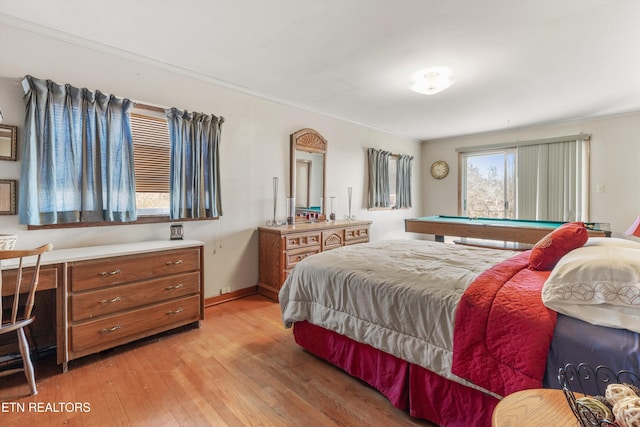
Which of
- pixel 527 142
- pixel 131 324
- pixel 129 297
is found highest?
pixel 527 142

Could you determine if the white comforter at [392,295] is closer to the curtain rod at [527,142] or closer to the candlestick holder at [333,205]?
the candlestick holder at [333,205]

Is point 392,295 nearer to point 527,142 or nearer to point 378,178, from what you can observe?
point 378,178

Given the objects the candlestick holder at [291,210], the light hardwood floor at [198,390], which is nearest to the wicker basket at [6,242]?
the light hardwood floor at [198,390]

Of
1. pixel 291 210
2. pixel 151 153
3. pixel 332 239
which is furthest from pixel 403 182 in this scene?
pixel 151 153

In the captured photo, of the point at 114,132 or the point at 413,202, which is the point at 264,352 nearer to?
the point at 114,132

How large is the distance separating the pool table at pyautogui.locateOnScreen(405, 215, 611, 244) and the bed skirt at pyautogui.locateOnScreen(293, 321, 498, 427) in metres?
3.20

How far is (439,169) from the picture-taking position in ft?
21.1

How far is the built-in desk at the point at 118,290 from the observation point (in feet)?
6.59

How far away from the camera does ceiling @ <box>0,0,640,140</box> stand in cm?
202

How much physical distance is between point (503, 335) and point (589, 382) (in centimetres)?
30

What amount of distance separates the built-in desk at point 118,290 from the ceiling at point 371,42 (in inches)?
67.9

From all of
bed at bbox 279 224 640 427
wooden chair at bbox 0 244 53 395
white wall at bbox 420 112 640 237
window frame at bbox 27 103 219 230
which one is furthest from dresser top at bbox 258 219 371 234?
white wall at bbox 420 112 640 237

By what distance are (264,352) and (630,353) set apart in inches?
82.1

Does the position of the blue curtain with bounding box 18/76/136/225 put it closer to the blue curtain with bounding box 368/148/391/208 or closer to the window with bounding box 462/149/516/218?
the blue curtain with bounding box 368/148/391/208
